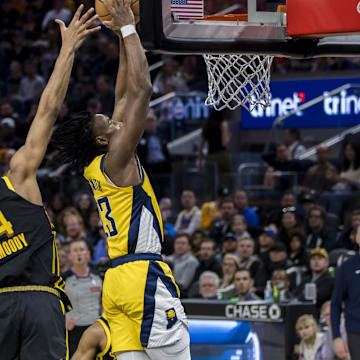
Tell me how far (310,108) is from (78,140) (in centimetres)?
914

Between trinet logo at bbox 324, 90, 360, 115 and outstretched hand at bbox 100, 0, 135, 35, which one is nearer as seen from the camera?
outstretched hand at bbox 100, 0, 135, 35

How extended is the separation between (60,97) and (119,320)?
1.39 metres

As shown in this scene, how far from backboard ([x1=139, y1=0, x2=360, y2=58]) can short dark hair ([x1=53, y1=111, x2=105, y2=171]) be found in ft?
1.94

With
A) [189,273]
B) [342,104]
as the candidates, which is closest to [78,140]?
[189,273]

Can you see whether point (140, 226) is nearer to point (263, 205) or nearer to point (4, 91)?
point (263, 205)

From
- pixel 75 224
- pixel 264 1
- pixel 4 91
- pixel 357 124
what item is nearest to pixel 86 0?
pixel 264 1

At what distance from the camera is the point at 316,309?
9031 mm

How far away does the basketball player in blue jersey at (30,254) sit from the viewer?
495 centimetres

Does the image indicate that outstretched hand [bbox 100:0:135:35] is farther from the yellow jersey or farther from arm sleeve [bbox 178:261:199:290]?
arm sleeve [bbox 178:261:199:290]

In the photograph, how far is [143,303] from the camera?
5375 mm

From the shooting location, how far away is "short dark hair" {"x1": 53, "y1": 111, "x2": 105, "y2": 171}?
5469mm

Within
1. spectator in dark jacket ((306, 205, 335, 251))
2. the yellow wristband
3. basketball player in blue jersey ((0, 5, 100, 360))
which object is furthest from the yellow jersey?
spectator in dark jacket ((306, 205, 335, 251))

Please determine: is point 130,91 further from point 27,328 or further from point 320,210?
point 320,210

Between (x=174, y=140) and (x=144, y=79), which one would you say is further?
(x=174, y=140)
